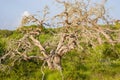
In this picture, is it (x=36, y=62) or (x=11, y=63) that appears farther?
(x=36, y=62)

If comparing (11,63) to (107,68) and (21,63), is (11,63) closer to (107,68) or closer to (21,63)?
(21,63)

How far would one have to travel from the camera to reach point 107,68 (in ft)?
51.6

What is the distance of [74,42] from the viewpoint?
1555 cm

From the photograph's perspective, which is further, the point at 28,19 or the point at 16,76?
the point at 28,19

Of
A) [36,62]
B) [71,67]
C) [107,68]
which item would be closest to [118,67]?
[107,68]

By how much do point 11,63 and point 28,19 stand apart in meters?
1.78

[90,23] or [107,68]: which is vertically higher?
[90,23]

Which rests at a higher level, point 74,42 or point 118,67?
point 74,42

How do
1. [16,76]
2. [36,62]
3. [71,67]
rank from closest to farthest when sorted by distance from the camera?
[16,76] → [71,67] → [36,62]

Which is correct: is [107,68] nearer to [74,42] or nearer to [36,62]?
[74,42]

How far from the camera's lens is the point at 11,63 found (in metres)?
15.2

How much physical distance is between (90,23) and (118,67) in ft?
6.94

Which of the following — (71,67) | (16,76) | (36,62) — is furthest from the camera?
(36,62)

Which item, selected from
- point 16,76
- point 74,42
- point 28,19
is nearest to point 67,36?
point 74,42
